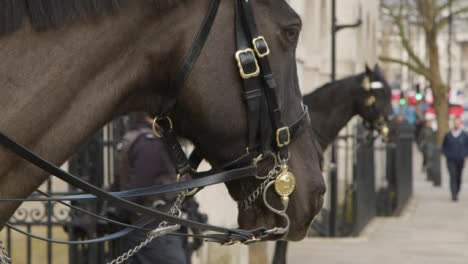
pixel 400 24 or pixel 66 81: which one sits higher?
pixel 400 24

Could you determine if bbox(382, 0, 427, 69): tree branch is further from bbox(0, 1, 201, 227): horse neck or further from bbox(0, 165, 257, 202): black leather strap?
bbox(0, 1, 201, 227): horse neck

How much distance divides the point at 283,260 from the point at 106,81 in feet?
20.1

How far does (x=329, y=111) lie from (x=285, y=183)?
6.93m

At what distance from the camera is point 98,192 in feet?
7.57

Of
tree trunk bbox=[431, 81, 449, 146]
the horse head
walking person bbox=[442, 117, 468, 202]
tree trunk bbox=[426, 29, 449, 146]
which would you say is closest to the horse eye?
the horse head

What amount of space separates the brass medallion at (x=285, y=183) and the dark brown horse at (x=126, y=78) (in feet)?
0.10

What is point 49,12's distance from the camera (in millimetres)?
2230

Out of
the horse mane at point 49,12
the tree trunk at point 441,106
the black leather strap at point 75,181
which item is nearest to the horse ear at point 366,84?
the black leather strap at point 75,181

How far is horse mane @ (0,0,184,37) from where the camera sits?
2.17 meters

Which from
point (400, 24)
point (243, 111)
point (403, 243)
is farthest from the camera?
point (400, 24)

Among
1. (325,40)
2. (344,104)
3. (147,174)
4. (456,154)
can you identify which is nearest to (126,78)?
(147,174)

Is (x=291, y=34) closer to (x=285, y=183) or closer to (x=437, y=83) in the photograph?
(x=285, y=183)

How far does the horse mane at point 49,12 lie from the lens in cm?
217

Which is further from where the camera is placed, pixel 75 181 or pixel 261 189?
pixel 261 189
